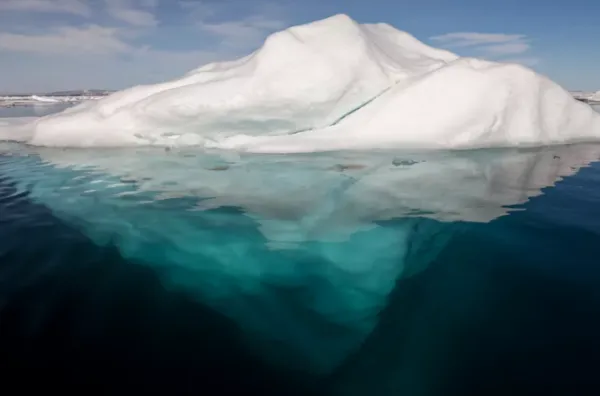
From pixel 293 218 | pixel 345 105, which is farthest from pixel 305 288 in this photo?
pixel 345 105

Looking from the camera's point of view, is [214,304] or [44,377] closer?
[44,377]

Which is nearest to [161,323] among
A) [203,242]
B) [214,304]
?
[214,304]

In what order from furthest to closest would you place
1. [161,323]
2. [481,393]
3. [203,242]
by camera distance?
[203,242]
[161,323]
[481,393]

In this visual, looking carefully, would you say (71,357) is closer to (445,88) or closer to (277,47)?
(277,47)

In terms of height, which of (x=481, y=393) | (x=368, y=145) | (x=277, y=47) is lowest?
(x=481, y=393)

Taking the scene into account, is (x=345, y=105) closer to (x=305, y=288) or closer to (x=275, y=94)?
(x=275, y=94)

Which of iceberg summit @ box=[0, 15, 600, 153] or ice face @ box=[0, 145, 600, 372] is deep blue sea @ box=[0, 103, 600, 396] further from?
iceberg summit @ box=[0, 15, 600, 153]
